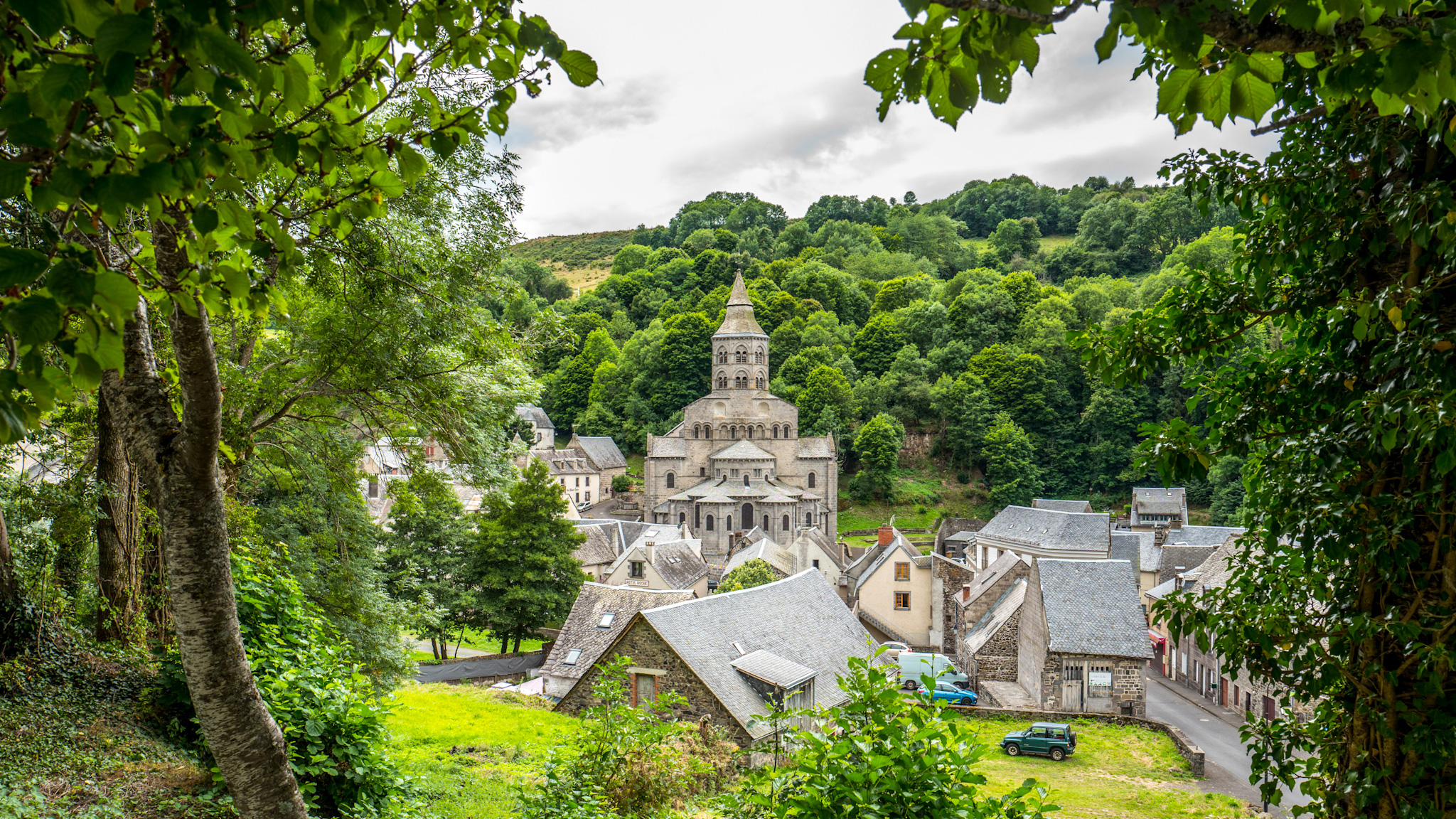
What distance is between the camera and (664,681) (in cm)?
1798

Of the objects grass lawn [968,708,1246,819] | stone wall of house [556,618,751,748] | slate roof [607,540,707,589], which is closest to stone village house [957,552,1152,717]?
grass lawn [968,708,1246,819]

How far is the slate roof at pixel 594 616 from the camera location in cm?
2295

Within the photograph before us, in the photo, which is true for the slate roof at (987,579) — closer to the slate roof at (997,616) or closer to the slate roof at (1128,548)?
the slate roof at (997,616)

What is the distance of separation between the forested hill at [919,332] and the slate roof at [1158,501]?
8.15ft

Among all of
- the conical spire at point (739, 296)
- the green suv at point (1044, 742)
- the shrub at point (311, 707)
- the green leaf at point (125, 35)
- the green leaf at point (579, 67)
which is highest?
the conical spire at point (739, 296)

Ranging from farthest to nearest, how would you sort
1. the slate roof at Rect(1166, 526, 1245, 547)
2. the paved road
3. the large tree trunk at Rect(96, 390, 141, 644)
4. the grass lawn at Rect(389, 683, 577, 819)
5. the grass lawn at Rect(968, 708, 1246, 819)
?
the slate roof at Rect(1166, 526, 1245, 547) < the paved road < the grass lawn at Rect(968, 708, 1246, 819) < the grass lawn at Rect(389, 683, 577, 819) < the large tree trunk at Rect(96, 390, 141, 644)

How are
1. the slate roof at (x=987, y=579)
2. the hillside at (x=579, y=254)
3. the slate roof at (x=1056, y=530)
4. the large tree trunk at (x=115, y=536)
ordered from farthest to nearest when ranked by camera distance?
the hillside at (x=579, y=254)
the slate roof at (x=1056, y=530)
the slate roof at (x=987, y=579)
the large tree trunk at (x=115, y=536)

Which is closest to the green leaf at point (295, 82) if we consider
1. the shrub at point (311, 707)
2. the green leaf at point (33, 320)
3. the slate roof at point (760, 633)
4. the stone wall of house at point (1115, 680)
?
the green leaf at point (33, 320)

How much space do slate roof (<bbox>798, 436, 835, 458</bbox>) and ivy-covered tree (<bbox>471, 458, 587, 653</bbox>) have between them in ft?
98.6

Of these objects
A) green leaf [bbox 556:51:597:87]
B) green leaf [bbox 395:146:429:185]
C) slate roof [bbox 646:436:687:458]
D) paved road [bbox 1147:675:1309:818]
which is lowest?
paved road [bbox 1147:675:1309:818]

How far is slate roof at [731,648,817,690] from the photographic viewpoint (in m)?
18.3

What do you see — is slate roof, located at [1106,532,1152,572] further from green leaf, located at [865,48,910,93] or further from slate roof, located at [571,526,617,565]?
green leaf, located at [865,48,910,93]

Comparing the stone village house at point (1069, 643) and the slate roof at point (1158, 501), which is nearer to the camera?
the stone village house at point (1069, 643)

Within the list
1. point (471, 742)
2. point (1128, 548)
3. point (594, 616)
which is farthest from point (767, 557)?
point (1128, 548)
